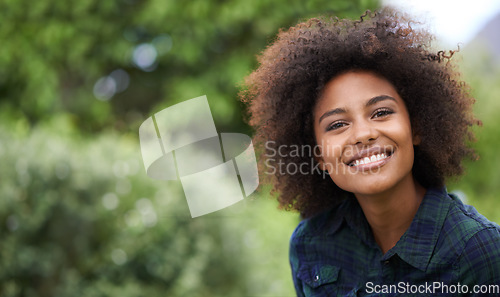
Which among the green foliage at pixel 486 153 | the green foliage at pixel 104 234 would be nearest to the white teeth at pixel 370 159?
the green foliage at pixel 104 234

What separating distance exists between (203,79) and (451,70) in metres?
4.57

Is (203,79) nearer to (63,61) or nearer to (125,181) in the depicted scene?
(63,61)

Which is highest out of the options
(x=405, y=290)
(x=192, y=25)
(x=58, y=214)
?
(x=192, y=25)

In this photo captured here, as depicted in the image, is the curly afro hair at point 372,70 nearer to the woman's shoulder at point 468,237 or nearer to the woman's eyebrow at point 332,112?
the woman's eyebrow at point 332,112

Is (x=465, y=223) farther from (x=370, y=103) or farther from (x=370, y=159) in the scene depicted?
(x=370, y=103)

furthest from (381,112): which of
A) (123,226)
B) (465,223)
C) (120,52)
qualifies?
(120,52)

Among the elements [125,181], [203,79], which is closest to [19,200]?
[125,181]

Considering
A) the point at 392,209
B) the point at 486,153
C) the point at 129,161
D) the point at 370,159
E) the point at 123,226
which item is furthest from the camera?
the point at 486,153

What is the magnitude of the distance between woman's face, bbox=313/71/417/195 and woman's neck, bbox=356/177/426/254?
6 cm

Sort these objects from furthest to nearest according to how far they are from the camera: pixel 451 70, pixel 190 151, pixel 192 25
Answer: pixel 192 25
pixel 190 151
pixel 451 70

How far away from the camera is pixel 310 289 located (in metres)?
2.21

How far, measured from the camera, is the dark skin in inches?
74.6

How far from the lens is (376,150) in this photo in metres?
1.89

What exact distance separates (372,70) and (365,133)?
0.27m
